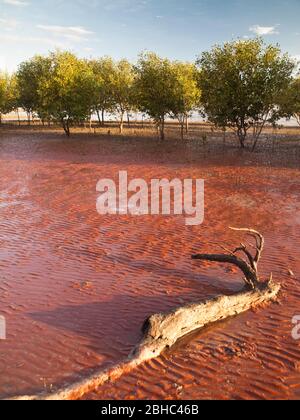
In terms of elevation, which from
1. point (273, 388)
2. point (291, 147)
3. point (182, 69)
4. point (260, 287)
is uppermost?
point (182, 69)

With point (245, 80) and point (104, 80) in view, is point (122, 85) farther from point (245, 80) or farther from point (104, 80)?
point (245, 80)

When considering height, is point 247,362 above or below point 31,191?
below

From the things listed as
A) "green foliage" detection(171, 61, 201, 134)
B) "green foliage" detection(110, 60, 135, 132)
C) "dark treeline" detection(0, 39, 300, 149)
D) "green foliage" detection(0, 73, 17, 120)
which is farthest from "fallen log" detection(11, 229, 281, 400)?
"green foliage" detection(0, 73, 17, 120)

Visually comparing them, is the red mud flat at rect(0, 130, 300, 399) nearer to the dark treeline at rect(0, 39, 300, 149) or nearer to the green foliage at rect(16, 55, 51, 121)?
the dark treeline at rect(0, 39, 300, 149)

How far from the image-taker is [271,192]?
2073 centimetres

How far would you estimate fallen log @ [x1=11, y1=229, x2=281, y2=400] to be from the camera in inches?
254

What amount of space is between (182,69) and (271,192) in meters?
23.5

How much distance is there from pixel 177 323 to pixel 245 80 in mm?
27728

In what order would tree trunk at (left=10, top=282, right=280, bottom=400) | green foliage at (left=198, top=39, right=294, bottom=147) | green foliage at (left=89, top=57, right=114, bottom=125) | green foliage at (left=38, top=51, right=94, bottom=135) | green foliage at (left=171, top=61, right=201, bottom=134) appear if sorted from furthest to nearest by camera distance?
1. green foliage at (left=89, top=57, right=114, bottom=125)
2. green foliage at (left=38, top=51, right=94, bottom=135)
3. green foliage at (left=171, top=61, right=201, bottom=134)
4. green foliage at (left=198, top=39, right=294, bottom=147)
5. tree trunk at (left=10, top=282, right=280, bottom=400)

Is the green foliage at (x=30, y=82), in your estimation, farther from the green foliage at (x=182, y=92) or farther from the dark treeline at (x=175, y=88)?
the green foliage at (x=182, y=92)

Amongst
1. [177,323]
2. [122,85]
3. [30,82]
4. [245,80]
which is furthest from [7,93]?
[177,323]
